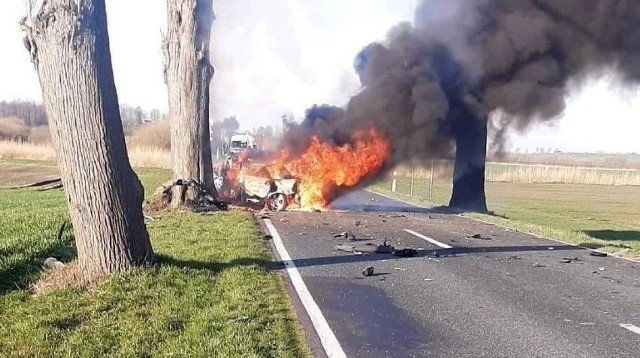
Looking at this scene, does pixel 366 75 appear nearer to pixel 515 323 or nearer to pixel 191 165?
pixel 191 165

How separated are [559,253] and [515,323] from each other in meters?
4.75

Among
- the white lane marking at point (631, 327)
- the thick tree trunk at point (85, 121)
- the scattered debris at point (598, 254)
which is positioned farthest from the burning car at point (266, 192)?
the white lane marking at point (631, 327)

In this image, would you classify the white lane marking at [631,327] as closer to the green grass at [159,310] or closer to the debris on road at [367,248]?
the green grass at [159,310]

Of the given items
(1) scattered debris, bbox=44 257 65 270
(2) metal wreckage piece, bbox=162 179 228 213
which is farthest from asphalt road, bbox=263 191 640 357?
(2) metal wreckage piece, bbox=162 179 228 213

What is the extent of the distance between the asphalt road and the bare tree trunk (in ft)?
16.6

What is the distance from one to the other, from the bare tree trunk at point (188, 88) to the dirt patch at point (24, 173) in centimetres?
2222

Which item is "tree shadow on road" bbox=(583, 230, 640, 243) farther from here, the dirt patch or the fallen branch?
the dirt patch

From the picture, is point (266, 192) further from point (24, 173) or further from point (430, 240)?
point (24, 173)

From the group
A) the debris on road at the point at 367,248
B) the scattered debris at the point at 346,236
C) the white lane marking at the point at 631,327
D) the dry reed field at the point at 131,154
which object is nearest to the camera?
the white lane marking at the point at 631,327

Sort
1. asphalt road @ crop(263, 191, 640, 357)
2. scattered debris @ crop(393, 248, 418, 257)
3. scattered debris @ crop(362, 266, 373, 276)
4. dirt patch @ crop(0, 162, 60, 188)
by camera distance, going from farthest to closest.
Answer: dirt patch @ crop(0, 162, 60, 188)
scattered debris @ crop(393, 248, 418, 257)
scattered debris @ crop(362, 266, 373, 276)
asphalt road @ crop(263, 191, 640, 357)

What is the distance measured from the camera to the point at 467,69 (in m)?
18.7

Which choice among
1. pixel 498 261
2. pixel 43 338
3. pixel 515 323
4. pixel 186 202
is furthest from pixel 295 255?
pixel 186 202

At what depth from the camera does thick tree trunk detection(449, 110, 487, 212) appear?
1873cm

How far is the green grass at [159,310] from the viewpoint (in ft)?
14.1
